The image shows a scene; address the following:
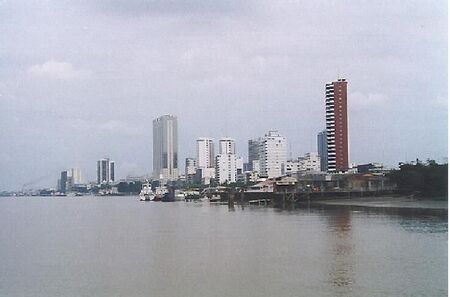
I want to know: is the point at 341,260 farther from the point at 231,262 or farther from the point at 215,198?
the point at 215,198

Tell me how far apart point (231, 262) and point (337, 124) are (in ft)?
77.8

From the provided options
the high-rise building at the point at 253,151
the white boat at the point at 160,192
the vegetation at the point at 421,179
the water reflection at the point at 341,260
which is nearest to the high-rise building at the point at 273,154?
the high-rise building at the point at 253,151

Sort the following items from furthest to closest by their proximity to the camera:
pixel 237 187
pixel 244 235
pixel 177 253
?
pixel 237 187 < pixel 244 235 < pixel 177 253

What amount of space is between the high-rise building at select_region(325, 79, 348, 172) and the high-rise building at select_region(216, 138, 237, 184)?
26.8ft

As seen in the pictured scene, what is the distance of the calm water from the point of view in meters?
5.80

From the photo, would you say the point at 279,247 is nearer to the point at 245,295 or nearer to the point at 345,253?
the point at 345,253

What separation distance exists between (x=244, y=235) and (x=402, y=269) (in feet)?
14.1

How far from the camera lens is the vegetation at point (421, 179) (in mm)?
18609

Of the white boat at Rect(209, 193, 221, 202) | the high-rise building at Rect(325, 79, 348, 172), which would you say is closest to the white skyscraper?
the white boat at Rect(209, 193, 221, 202)

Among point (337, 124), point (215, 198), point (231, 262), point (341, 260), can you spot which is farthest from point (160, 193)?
point (341, 260)

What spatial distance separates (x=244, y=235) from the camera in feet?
34.5

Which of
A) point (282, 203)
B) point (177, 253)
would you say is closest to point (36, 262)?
point (177, 253)

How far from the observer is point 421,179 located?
19.8m

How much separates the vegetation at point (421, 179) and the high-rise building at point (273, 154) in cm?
1385
